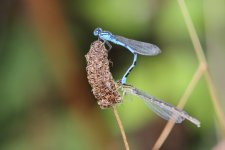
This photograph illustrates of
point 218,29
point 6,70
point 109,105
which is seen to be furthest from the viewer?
point 6,70

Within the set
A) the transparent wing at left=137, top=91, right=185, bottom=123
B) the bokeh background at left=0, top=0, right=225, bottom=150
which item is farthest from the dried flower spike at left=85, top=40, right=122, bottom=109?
the bokeh background at left=0, top=0, right=225, bottom=150

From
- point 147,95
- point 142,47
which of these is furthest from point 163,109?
point 142,47

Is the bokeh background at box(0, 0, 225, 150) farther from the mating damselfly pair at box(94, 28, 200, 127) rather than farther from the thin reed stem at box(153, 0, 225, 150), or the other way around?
the thin reed stem at box(153, 0, 225, 150)

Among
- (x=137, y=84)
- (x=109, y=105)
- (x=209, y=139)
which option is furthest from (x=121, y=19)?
(x=109, y=105)

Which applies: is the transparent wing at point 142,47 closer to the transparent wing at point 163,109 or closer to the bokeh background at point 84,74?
the transparent wing at point 163,109

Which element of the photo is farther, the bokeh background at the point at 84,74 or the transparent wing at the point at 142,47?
the bokeh background at the point at 84,74

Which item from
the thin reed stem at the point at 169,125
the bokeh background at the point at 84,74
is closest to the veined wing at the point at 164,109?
the thin reed stem at the point at 169,125

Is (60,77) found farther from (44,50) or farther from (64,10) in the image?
(64,10)
